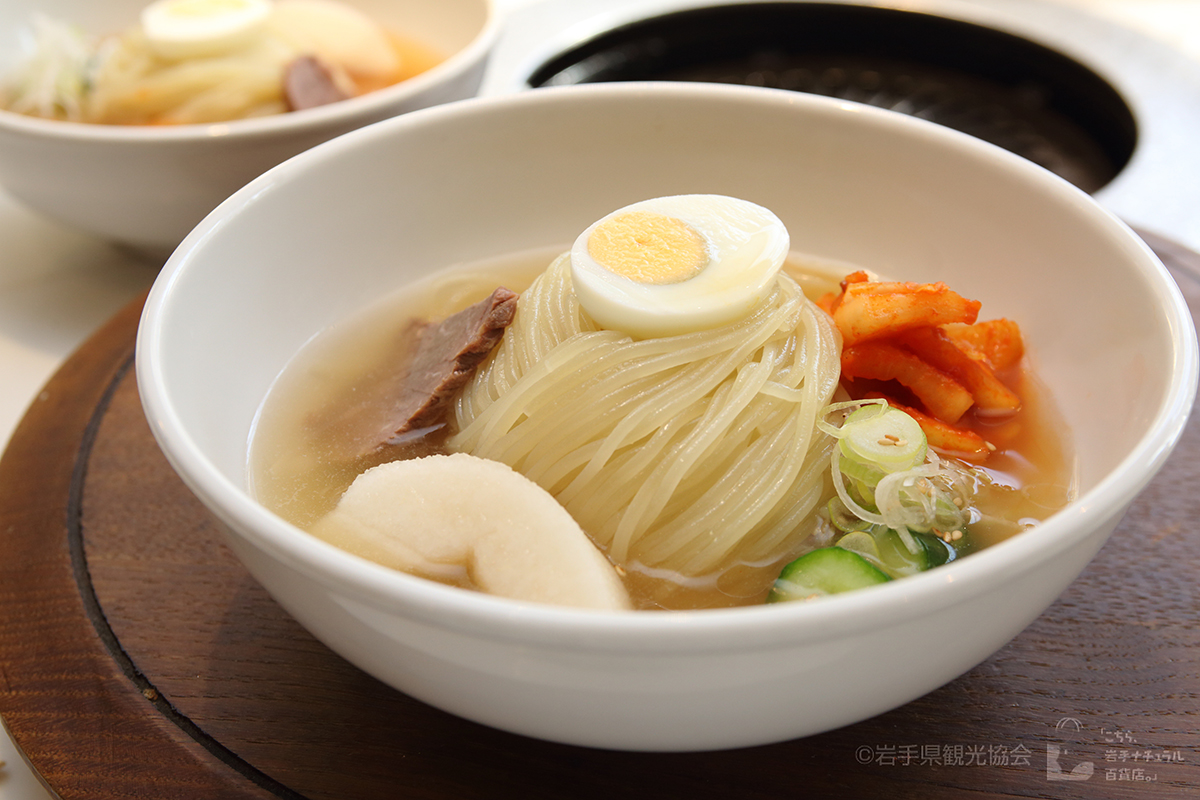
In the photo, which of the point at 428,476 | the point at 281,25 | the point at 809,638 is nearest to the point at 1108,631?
the point at 809,638

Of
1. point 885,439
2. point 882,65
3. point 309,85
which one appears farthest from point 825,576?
point 882,65

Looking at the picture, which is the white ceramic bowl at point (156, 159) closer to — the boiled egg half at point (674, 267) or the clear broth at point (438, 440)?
the clear broth at point (438, 440)

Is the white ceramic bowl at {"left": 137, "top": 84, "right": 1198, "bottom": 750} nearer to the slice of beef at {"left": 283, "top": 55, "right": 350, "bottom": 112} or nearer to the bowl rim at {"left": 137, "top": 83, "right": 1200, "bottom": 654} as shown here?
the bowl rim at {"left": 137, "top": 83, "right": 1200, "bottom": 654}

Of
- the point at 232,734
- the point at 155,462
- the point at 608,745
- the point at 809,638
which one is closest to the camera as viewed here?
the point at 809,638

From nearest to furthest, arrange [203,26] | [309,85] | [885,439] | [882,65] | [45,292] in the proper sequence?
[885,439]
[45,292]
[309,85]
[203,26]
[882,65]

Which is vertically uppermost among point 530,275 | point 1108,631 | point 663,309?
point 663,309

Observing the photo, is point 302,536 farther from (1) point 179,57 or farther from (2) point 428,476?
(1) point 179,57

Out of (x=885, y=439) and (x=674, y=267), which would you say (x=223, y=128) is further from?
(x=885, y=439)
